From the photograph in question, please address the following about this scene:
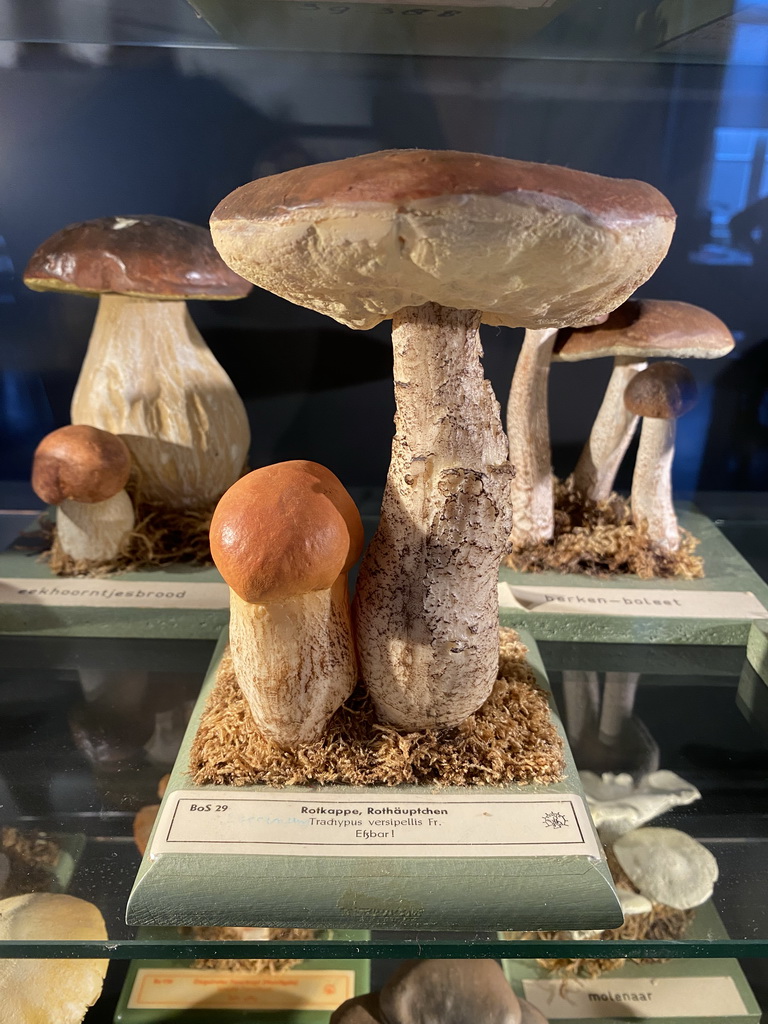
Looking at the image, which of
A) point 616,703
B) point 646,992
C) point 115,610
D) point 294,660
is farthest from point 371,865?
point 115,610

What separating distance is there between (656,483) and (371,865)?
101 cm

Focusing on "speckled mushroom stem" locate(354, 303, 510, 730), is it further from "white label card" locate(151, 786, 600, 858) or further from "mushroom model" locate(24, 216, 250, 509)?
"mushroom model" locate(24, 216, 250, 509)

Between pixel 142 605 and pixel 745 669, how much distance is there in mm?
1046

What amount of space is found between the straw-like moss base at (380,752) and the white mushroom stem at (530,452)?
1.86 feet

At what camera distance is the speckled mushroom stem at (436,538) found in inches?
31.1

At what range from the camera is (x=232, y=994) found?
3.16 feet

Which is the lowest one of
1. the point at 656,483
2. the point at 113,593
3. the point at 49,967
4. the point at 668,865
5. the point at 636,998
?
the point at 636,998

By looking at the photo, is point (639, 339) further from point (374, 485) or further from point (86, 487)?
point (86, 487)

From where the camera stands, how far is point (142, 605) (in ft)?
4.29

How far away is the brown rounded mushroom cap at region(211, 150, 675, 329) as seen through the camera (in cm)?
56

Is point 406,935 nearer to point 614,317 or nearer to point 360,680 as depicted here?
point 360,680

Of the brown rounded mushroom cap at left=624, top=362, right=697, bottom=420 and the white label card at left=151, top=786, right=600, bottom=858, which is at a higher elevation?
the brown rounded mushroom cap at left=624, top=362, right=697, bottom=420

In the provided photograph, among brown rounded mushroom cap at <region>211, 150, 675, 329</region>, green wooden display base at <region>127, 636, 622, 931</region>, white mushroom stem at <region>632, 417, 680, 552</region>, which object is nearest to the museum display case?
green wooden display base at <region>127, 636, 622, 931</region>

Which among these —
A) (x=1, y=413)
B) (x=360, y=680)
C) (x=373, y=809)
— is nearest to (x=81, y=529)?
(x=1, y=413)
